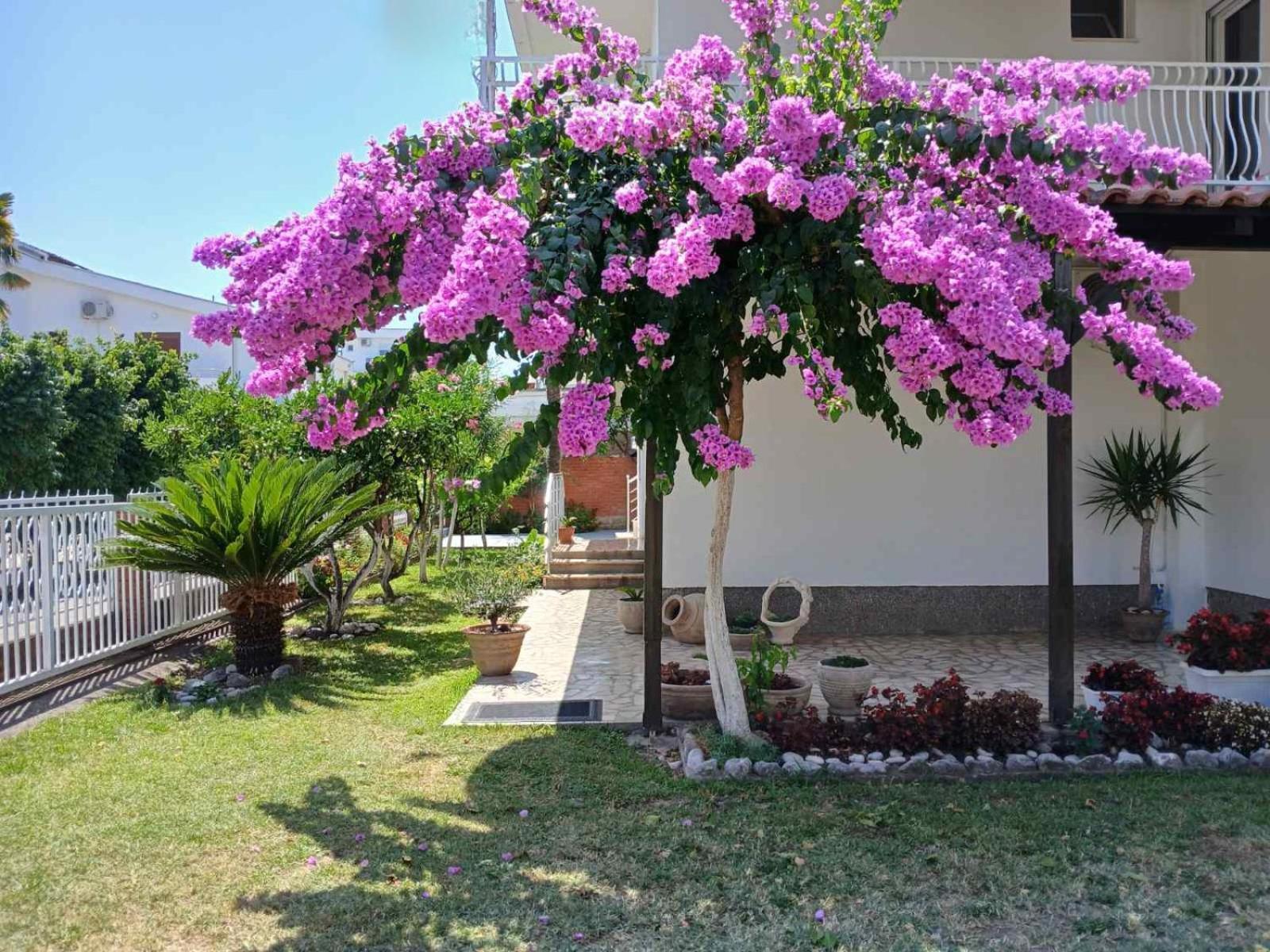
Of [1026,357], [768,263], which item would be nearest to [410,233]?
[768,263]

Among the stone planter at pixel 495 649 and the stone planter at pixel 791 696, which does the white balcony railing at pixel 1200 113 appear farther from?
the stone planter at pixel 791 696

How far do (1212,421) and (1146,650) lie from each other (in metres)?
2.47

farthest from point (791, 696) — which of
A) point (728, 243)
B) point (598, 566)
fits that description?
point (598, 566)

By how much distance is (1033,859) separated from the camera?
4227 millimetres

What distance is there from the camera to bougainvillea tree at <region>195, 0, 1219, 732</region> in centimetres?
419

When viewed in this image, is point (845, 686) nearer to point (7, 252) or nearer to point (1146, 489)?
point (1146, 489)

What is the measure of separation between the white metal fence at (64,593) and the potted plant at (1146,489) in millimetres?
9539

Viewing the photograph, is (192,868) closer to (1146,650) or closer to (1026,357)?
(1026,357)

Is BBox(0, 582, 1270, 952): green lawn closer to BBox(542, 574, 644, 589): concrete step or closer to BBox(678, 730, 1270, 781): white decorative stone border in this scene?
BBox(678, 730, 1270, 781): white decorative stone border

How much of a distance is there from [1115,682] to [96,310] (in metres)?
28.4

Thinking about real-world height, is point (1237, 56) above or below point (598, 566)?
above

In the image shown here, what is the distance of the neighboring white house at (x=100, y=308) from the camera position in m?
26.1

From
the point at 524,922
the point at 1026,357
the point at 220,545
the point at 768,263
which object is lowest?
the point at 524,922

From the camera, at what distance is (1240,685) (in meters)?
6.03
